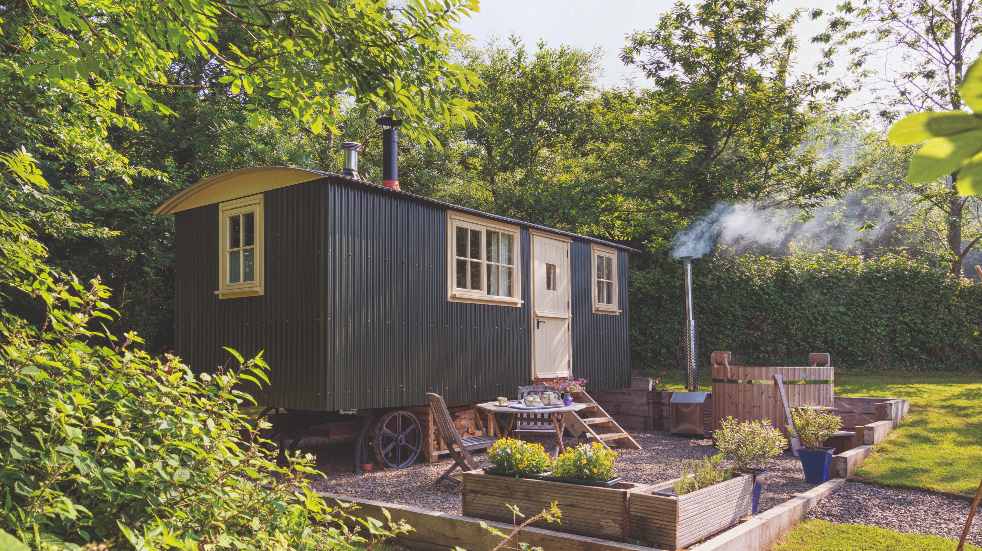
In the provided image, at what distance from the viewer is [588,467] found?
4.85 m

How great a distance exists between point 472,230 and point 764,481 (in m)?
4.97

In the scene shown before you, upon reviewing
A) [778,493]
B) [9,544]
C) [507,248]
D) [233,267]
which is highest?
[507,248]

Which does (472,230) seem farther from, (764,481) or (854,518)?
(854,518)

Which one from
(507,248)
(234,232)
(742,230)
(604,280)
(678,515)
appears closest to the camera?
(678,515)

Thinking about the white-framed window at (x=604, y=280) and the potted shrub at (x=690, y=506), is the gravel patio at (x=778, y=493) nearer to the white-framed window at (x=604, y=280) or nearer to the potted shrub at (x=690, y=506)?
the potted shrub at (x=690, y=506)

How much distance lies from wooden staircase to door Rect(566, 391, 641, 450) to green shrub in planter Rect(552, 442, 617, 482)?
393cm

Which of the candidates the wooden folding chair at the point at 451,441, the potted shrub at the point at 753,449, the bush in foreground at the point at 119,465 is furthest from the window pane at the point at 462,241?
the bush in foreground at the point at 119,465

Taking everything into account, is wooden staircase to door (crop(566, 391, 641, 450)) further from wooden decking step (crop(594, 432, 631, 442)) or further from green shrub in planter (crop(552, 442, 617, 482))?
green shrub in planter (crop(552, 442, 617, 482))

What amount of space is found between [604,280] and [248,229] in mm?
6556

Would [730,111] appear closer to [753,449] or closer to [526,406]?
[526,406]

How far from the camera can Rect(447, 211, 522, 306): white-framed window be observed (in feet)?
31.8

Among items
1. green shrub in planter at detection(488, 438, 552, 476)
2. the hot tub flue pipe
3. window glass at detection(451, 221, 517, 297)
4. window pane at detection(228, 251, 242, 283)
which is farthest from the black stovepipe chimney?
the hot tub flue pipe

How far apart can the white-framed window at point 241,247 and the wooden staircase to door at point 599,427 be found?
14.4 feet

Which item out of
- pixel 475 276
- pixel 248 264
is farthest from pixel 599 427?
pixel 248 264
